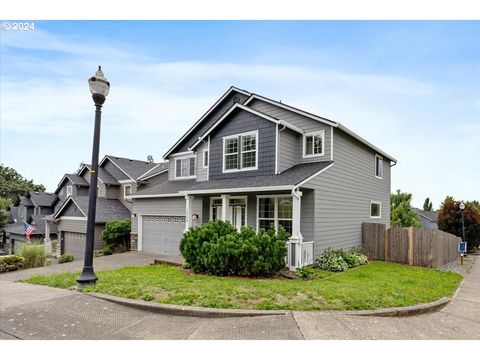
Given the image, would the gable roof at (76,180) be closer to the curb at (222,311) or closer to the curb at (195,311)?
the curb at (222,311)

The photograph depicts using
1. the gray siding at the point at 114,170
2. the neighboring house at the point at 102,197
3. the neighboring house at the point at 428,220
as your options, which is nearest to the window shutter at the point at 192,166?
the neighboring house at the point at 102,197

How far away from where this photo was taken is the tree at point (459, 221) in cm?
2128

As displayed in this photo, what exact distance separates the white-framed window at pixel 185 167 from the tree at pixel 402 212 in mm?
19661

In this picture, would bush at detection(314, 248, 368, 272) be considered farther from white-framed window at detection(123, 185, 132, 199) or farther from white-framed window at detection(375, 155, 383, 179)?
white-framed window at detection(123, 185, 132, 199)

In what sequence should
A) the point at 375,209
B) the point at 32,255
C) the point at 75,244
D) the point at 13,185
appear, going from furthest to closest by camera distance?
the point at 13,185, the point at 75,244, the point at 375,209, the point at 32,255

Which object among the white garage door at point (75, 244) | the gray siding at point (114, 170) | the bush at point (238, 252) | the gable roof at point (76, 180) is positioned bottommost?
the white garage door at point (75, 244)

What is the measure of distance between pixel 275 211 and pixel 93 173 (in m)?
6.96

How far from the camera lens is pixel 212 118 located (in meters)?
17.5

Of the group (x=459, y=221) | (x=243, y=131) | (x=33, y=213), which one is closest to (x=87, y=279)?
(x=243, y=131)

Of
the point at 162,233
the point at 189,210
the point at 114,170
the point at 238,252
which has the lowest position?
the point at 162,233

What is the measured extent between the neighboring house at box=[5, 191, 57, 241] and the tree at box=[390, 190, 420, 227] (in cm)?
3338

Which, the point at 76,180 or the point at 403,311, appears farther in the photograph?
the point at 76,180

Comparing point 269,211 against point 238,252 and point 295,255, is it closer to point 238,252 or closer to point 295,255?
point 295,255

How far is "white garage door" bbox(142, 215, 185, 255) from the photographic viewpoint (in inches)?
600
